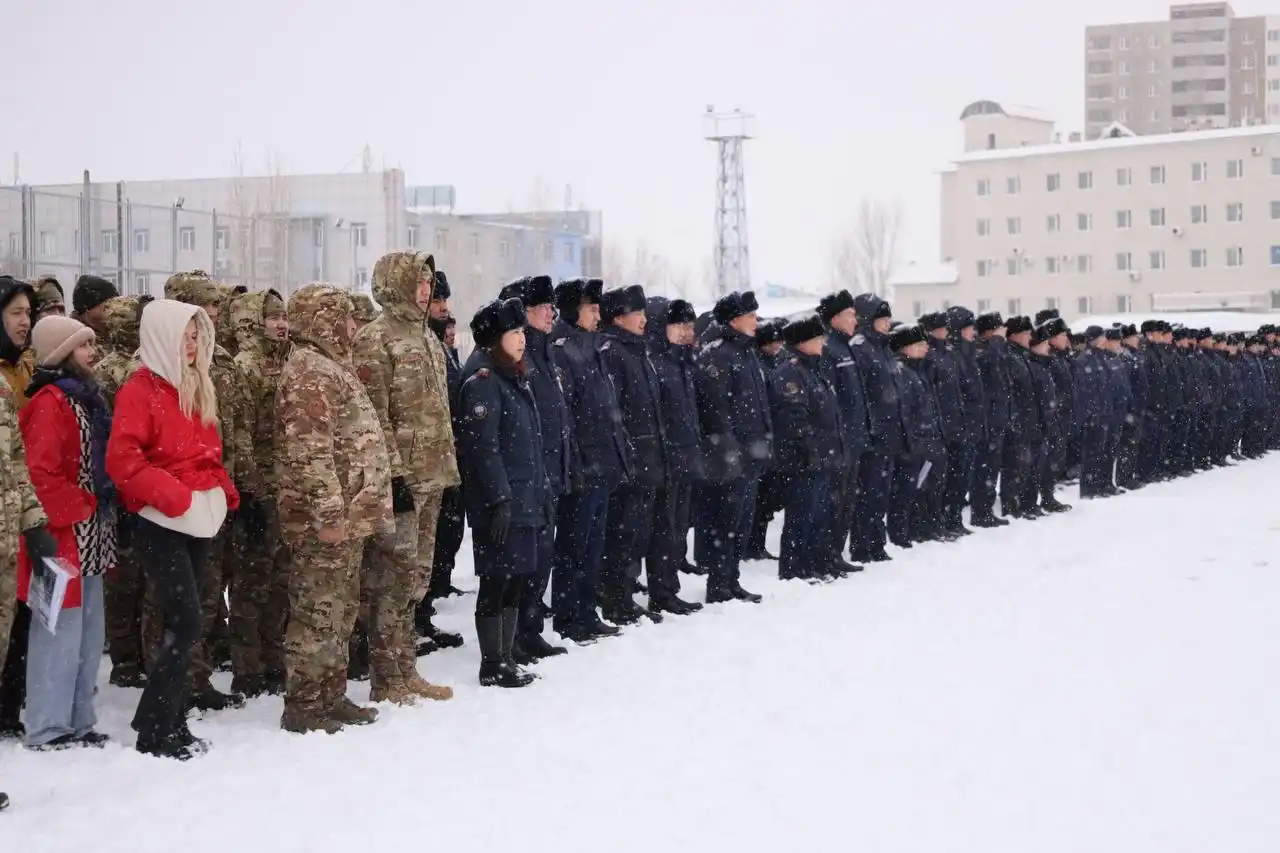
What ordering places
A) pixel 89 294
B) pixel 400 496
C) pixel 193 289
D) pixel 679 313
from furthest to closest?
pixel 679 313, pixel 193 289, pixel 89 294, pixel 400 496

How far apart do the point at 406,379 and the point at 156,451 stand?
1.65 metres

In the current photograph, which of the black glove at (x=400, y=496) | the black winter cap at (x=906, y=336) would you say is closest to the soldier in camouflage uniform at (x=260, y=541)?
the black glove at (x=400, y=496)

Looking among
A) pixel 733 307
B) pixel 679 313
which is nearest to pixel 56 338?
pixel 679 313

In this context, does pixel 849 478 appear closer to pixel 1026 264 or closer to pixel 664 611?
pixel 664 611

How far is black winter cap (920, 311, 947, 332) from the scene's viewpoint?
14.7 meters

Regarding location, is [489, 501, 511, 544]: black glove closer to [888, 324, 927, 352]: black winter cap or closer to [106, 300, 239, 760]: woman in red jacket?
[106, 300, 239, 760]: woman in red jacket

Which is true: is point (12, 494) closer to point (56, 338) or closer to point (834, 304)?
point (56, 338)

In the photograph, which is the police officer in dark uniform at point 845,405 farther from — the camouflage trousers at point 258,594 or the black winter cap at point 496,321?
the camouflage trousers at point 258,594

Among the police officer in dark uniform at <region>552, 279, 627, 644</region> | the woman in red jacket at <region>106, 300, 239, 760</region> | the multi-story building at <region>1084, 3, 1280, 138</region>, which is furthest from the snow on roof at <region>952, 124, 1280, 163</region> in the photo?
the woman in red jacket at <region>106, 300, 239, 760</region>

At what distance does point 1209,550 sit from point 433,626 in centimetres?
743

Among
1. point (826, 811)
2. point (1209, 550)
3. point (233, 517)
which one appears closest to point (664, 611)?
point (233, 517)

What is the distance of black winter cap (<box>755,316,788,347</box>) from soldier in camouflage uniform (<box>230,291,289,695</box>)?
5.12 m

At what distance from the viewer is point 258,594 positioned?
820 centimetres

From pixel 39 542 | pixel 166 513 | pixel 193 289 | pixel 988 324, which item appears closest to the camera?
pixel 39 542
